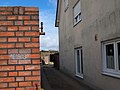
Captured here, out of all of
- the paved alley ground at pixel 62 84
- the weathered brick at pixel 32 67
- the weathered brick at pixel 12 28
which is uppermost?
the weathered brick at pixel 12 28

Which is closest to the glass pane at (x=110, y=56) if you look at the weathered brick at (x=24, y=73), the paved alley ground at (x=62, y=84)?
the paved alley ground at (x=62, y=84)

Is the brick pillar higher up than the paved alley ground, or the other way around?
the brick pillar

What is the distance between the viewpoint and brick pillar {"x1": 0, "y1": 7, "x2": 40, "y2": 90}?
3.95m

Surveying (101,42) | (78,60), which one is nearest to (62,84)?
(78,60)

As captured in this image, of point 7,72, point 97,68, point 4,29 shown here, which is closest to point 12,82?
point 7,72

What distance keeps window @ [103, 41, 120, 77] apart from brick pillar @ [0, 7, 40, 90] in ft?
14.5

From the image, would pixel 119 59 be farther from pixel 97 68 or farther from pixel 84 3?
pixel 84 3

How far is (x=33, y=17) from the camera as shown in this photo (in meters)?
4.09

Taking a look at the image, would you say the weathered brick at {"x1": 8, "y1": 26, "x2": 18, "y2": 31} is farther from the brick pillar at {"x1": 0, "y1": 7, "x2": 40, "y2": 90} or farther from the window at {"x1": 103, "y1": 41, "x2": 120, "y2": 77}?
the window at {"x1": 103, "y1": 41, "x2": 120, "y2": 77}

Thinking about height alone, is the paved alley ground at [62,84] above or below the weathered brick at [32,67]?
below

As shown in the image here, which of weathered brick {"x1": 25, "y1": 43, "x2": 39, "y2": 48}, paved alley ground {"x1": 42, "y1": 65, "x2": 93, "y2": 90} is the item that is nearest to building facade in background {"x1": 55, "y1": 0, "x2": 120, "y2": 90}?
paved alley ground {"x1": 42, "y1": 65, "x2": 93, "y2": 90}

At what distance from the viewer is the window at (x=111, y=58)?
7.91 m

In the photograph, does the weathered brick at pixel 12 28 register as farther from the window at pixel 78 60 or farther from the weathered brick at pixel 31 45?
the window at pixel 78 60

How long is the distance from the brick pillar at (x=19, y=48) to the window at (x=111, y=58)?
4424 mm
